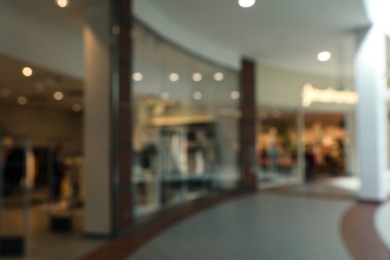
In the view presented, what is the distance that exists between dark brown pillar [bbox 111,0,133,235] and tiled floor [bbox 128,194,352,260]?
0.75 m

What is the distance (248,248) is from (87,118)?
298cm

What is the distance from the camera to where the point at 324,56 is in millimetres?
9773

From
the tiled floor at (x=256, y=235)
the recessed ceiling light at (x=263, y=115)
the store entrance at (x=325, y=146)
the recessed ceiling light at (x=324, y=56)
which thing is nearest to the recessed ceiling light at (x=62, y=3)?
the tiled floor at (x=256, y=235)

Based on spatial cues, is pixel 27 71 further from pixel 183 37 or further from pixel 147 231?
pixel 183 37

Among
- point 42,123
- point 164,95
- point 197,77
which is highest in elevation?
point 197,77

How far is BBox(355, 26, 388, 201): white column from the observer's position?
8.26 m

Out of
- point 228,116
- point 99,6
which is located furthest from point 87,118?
point 228,116

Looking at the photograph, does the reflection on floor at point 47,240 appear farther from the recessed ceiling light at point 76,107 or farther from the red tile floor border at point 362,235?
the recessed ceiling light at point 76,107

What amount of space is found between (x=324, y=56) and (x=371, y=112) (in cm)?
217

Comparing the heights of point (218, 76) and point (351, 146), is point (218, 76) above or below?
above

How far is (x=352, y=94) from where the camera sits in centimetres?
990

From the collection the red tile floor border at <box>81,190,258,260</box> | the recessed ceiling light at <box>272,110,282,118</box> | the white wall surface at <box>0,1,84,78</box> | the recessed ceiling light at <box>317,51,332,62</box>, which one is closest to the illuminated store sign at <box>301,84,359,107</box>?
the recessed ceiling light at <box>317,51,332,62</box>

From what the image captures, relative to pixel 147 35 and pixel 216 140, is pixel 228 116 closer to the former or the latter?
pixel 216 140

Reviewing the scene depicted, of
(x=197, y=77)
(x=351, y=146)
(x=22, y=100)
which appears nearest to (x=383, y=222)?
(x=197, y=77)
